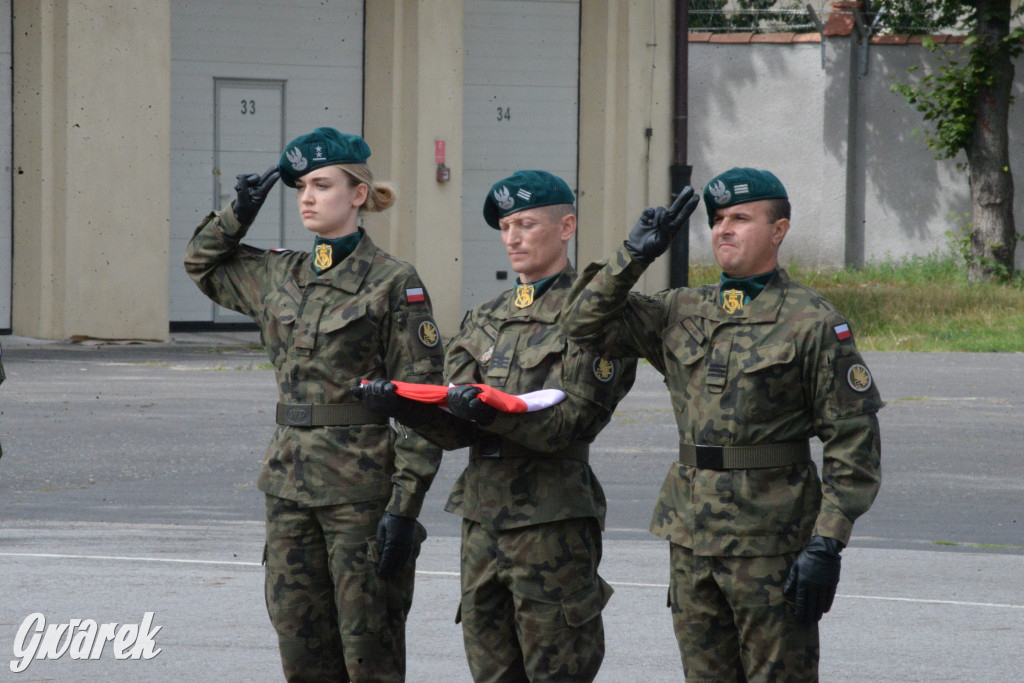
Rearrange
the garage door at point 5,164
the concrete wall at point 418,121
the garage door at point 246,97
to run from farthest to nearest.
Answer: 1. the concrete wall at point 418,121
2. the garage door at point 246,97
3. the garage door at point 5,164

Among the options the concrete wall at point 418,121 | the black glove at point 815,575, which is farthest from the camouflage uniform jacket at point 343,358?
the concrete wall at point 418,121

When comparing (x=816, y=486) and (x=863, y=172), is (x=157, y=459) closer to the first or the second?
(x=816, y=486)

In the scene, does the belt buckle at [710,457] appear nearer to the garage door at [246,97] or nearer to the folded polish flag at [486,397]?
the folded polish flag at [486,397]

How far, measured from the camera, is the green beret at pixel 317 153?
4.52 meters

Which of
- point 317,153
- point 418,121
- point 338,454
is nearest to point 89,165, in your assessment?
point 418,121

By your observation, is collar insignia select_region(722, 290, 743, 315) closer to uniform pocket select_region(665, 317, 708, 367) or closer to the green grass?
uniform pocket select_region(665, 317, 708, 367)

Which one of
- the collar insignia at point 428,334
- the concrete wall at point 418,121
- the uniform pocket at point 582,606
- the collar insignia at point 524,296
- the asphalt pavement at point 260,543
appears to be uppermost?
the concrete wall at point 418,121

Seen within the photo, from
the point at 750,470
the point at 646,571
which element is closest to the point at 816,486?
the point at 750,470

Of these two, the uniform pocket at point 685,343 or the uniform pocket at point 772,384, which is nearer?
the uniform pocket at point 772,384

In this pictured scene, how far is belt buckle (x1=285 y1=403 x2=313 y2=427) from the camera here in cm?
448

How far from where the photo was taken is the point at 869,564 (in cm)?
777

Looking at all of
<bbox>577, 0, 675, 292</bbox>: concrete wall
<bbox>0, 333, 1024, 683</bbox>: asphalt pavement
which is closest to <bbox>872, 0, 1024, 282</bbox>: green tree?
<bbox>577, 0, 675, 292</bbox>: concrete wall

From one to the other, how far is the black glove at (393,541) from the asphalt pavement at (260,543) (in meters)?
1.53

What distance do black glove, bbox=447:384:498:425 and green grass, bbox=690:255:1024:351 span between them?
16.0 metres
